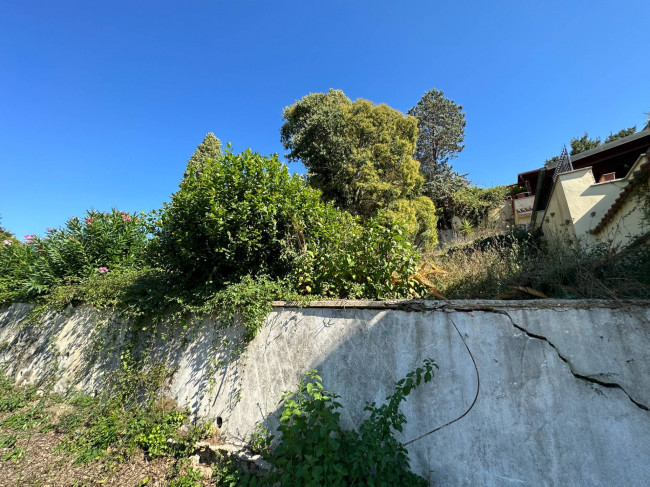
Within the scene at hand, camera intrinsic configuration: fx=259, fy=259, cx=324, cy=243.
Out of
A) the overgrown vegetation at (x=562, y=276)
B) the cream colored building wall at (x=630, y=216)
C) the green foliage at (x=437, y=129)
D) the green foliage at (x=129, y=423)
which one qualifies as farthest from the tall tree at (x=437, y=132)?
the green foliage at (x=129, y=423)

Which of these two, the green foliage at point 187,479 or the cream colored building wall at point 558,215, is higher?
the cream colored building wall at point 558,215

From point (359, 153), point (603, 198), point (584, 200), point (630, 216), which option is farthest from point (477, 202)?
point (630, 216)

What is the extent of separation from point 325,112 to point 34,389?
510 inches

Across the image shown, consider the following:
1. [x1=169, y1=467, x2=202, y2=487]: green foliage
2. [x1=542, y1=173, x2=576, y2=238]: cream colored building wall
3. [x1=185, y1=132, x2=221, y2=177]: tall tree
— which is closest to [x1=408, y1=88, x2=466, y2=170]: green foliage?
[x1=542, y1=173, x2=576, y2=238]: cream colored building wall

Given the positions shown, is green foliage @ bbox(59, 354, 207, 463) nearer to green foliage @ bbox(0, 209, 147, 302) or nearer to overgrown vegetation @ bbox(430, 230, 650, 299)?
green foliage @ bbox(0, 209, 147, 302)

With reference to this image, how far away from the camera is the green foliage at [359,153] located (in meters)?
12.0

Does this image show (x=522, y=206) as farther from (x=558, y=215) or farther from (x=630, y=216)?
(x=630, y=216)

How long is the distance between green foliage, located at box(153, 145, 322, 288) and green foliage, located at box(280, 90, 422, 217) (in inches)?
328

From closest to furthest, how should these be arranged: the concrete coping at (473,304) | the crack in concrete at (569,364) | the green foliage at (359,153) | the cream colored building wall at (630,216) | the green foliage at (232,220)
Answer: the crack in concrete at (569,364)
the concrete coping at (473,304)
the green foliage at (232,220)
the cream colored building wall at (630,216)
the green foliage at (359,153)

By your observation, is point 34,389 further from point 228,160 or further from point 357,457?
point 357,457

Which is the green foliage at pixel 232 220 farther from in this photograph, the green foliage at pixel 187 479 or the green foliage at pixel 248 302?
the green foliage at pixel 187 479

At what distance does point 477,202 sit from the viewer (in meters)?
19.4

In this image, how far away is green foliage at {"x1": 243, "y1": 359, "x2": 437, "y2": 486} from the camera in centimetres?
208

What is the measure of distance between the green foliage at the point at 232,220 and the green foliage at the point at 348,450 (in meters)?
2.09
